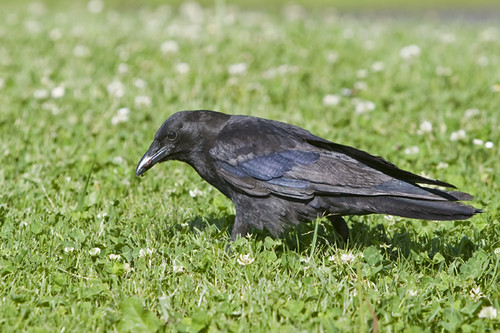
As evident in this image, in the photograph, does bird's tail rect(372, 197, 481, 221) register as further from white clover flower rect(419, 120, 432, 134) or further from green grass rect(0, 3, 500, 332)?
white clover flower rect(419, 120, 432, 134)

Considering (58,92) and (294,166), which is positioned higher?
(294,166)

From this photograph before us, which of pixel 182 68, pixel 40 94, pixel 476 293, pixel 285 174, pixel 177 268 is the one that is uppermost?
pixel 285 174

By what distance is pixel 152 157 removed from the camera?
438 cm

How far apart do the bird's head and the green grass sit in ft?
1.42

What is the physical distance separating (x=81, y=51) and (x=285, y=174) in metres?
5.49

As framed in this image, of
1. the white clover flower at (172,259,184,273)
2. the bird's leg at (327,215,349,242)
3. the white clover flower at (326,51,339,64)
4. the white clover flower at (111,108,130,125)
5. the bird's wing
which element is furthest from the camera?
the white clover flower at (326,51,339,64)

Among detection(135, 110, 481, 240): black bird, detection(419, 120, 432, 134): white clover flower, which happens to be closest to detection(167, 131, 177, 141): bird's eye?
detection(135, 110, 481, 240): black bird

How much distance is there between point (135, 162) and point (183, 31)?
4.45 meters

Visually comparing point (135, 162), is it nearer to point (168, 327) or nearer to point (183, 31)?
point (168, 327)

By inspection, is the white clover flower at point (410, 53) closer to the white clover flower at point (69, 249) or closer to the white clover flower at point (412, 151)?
the white clover flower at point (412, 151)

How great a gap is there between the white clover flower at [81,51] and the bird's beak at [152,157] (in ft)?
15.4

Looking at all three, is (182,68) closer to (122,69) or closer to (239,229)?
(122,69)

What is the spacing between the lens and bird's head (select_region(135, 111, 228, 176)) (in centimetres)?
436

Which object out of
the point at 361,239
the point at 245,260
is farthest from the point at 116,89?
the point at 245,260
